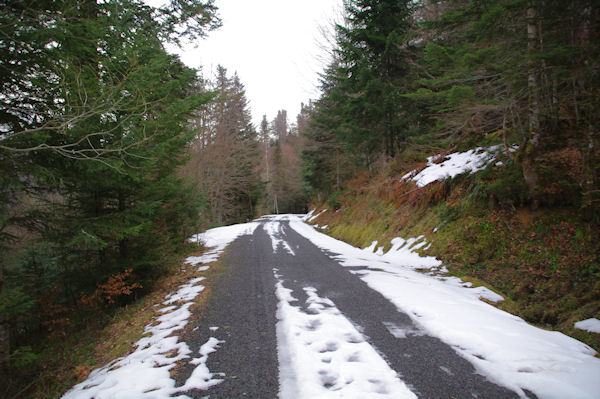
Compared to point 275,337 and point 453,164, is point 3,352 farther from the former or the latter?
point 453,164

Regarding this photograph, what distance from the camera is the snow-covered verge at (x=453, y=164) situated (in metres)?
6.98

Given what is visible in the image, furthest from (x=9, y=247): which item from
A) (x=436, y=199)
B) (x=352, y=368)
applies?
(x=436, y=199)

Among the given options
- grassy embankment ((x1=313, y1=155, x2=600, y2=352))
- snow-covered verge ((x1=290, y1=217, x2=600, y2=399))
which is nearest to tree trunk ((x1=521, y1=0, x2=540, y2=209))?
grassy embankment ((x1=313, y1=155, x2=600, y2=352))

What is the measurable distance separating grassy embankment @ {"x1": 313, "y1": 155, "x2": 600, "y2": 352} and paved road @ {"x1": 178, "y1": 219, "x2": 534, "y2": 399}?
2.10 metres

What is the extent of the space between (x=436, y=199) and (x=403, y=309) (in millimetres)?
5643

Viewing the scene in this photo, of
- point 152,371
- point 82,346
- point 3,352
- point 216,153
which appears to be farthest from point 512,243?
point 216,153

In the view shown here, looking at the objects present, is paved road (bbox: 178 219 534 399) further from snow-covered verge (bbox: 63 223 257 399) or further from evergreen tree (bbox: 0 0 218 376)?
evergreen tree (bbox: 0 0 218 376)

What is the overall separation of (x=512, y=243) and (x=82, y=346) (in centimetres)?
811

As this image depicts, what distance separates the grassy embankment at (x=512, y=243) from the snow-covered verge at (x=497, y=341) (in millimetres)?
539

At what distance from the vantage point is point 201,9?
23.7 feet

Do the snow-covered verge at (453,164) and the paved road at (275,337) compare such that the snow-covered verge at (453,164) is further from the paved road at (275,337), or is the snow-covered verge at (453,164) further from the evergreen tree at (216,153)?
the evergreen tree at (216,153)

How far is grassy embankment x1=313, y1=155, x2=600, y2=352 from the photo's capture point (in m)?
3.89

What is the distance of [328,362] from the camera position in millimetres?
2592

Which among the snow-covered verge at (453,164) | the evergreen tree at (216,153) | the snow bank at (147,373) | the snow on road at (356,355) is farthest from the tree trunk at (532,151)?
the evergreen tree at (216,153)
